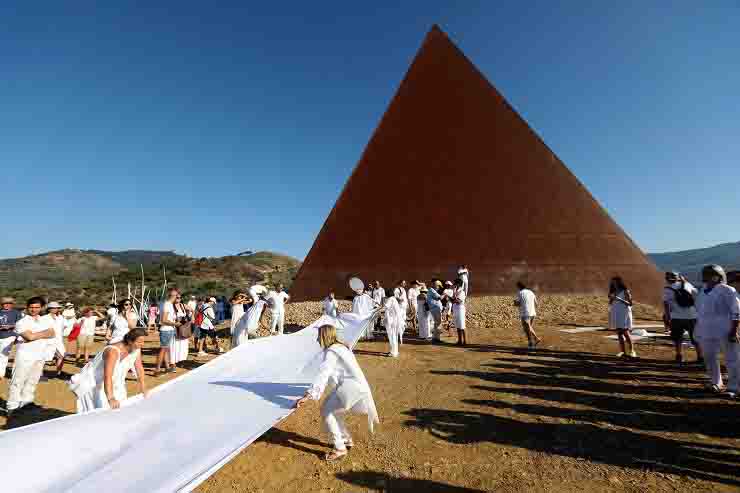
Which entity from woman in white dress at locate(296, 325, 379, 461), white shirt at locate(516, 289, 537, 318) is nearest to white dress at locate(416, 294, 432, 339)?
white shirt at locate(516, 289, 537, 318)

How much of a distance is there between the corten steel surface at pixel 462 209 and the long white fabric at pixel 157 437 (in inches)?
467

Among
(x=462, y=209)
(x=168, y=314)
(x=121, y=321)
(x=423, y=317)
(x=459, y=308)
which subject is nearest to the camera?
(x=121, y=321)

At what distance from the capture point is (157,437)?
9.14ft

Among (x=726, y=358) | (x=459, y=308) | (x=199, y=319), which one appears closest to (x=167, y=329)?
(x=199, y=319)

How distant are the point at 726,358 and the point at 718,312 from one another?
615mm

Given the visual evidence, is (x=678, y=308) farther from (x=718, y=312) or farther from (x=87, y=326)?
(x=87, y=326)

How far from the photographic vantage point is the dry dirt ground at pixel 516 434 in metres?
2.96

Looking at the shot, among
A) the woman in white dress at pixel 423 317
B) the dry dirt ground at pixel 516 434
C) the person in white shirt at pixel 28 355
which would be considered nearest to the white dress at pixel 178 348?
the dry dirt ground at pixel 516 434

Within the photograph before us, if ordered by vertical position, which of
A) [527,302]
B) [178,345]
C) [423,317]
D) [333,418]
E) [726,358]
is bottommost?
[333,418]

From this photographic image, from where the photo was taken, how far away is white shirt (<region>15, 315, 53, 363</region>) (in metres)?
4.67

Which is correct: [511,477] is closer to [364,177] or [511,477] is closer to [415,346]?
[415,346]

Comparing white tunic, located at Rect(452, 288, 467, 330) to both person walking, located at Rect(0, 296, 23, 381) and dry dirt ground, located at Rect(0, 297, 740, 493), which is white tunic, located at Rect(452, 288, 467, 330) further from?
person walking, located at Rect(0, 296, 23, 381)

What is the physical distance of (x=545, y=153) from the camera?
15891 mm

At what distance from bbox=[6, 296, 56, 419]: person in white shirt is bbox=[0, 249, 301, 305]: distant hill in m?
22.6
